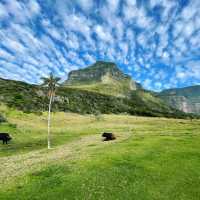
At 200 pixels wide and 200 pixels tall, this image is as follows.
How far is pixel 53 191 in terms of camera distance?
809 inches

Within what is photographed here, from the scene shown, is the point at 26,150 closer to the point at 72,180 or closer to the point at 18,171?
the point at 18,171

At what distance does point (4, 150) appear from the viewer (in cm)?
4972

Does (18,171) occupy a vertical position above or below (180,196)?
above

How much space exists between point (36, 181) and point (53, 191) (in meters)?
3.59

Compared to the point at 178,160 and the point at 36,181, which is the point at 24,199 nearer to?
the point at 36,181

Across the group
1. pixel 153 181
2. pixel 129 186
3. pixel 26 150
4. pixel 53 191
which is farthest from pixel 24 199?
pixel 26 150

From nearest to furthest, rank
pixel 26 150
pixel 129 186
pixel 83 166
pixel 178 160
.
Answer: pixel 129 186 → pixel 83 166 → pixel 178 160 → pixel 26 150

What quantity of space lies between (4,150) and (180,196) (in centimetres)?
3950

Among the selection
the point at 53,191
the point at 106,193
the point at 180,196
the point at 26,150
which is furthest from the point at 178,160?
the point at 26,150

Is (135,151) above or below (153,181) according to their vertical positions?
above

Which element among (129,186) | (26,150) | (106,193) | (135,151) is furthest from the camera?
(26,150)

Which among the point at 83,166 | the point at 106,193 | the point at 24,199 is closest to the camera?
the point at 24,199

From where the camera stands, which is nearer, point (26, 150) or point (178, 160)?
point (178, 160)

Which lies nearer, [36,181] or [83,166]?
[36,181]
